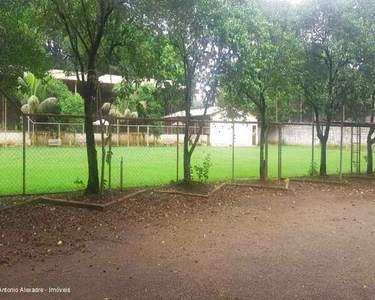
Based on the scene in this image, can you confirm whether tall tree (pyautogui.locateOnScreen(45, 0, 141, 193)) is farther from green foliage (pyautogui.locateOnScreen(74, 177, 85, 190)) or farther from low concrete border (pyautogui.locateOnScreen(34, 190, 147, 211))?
low concrete border (pyautogui.locateOnScreen(34, 190, 147, 211))

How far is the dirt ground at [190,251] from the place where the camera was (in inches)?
152

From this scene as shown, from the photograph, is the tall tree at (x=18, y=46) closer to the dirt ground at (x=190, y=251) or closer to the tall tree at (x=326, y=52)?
the dirt ground at (x=190, y=251)

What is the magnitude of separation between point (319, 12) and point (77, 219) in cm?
947

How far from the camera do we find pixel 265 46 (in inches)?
358

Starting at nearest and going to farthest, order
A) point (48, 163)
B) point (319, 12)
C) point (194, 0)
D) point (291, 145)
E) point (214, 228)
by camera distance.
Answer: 1. point (214, 228)
2. point (194, 0)
3. point (319, 12)
4. point (48, 163)
5. point (291, 145)

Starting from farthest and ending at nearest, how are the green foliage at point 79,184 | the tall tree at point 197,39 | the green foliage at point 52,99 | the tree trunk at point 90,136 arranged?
the green foliage at point 52,99 < the green foliage at point 79,184 < the tree trunk at point 90,136 < the tall tree at point 197,39

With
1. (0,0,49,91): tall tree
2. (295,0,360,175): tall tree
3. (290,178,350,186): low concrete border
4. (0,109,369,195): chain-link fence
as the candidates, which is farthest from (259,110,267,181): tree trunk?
(0,0,49,91): tall tree

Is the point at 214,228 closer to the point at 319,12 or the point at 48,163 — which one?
the point at 319,12

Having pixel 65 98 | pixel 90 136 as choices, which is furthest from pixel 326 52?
pixel 65 98

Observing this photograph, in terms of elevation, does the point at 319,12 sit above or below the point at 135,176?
above

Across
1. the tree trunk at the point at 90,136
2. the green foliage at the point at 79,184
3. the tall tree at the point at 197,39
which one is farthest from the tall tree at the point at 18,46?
the tall tree at the point at 197,39

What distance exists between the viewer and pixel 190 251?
503 cm

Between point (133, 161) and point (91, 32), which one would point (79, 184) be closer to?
point (91, 32)

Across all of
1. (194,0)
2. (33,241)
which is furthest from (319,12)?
(33,241)
